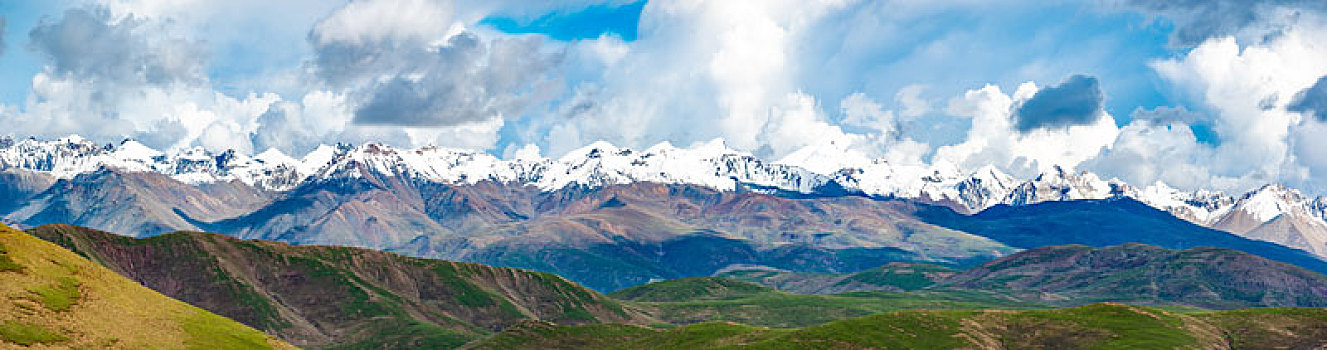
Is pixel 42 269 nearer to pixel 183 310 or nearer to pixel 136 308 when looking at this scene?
pixel 136 308

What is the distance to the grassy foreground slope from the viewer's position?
106m

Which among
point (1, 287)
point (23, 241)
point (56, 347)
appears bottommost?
point (56, 347)

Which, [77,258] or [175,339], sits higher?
[77,258]

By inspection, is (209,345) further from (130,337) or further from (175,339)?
(130,337)

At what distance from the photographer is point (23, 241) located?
12606cm

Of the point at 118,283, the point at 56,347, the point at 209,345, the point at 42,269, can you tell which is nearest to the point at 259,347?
the point at 209,345

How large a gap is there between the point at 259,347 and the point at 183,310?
13.2 meters

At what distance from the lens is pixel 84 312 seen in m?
116

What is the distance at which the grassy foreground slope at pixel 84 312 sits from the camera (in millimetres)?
105688

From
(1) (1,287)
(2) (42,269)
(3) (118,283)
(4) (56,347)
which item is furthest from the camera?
(3) (118,283)

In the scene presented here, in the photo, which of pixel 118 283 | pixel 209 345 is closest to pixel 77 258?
pixel 118 283

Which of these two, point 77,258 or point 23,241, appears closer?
point 23,241

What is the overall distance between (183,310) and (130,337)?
26.4 metres

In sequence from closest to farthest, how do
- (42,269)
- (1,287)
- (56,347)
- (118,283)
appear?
1. (56,347)
2. (1,287)
3. (42,269)
4. (118,283)
